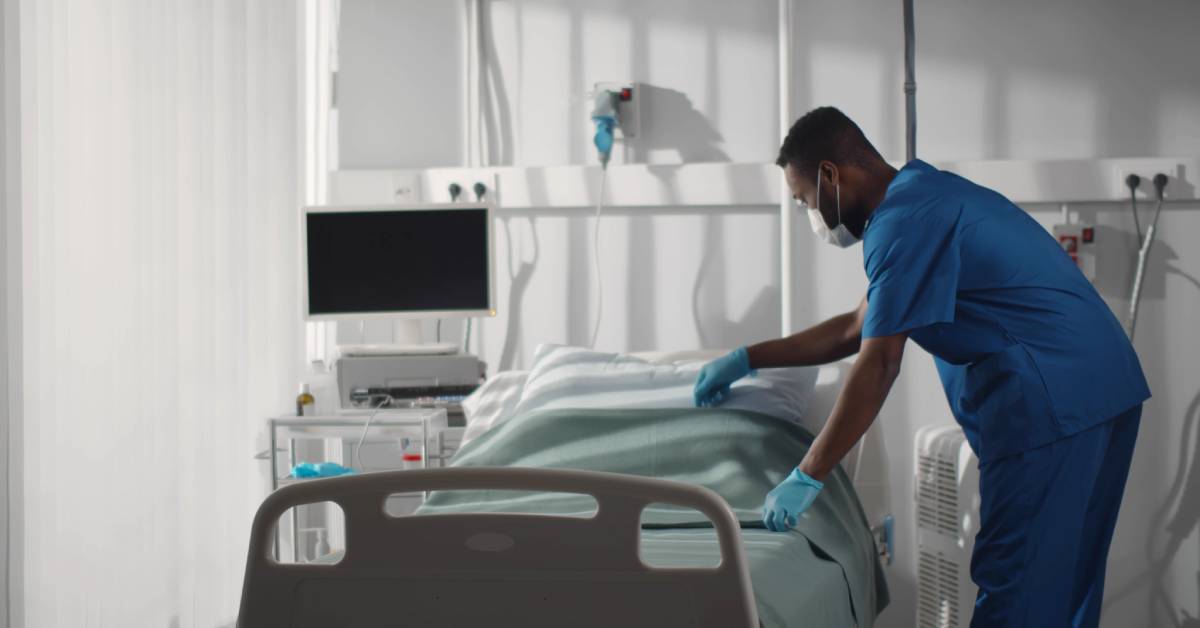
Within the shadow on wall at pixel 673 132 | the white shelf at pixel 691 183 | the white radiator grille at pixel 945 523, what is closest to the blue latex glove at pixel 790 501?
the white radiator grille at pixel 945 523

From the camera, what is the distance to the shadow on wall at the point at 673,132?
335 cm

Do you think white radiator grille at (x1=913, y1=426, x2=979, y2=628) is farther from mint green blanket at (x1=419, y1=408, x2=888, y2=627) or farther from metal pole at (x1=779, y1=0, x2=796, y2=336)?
metal pole at (x1=779, y1=0, x2=796, y2=336)

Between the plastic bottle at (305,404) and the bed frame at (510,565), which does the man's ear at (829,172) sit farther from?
the plastic bottle at (305,404)

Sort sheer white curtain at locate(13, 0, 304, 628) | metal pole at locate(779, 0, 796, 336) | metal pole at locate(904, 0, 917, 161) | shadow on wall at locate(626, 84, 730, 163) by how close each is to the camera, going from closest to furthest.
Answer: sheer white curtain at locate(13, 0, 304, 628), metal pole at locate(904, 0, 917, 161), metal pole at locate(779, 0, 796, 336), shadow on wall at locate(626, 84, 730, 163)

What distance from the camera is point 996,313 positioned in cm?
200

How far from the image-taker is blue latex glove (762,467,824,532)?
73.8 inches

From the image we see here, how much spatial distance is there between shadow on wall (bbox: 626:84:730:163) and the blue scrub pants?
1.57m

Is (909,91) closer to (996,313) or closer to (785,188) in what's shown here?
(785,188)

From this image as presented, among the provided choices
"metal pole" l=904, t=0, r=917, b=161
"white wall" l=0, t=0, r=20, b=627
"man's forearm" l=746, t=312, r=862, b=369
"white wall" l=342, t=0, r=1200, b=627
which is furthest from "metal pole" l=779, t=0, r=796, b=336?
"white wall" l=0, t=0, r=20, b=627

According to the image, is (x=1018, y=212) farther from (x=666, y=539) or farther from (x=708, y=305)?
(x=708, y=305)

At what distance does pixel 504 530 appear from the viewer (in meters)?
1.29

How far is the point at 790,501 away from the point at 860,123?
170cm

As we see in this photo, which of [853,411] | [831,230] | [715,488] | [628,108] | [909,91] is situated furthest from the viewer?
[628,108]

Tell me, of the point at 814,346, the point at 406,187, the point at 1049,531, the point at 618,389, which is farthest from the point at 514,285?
the point at 1049,531
